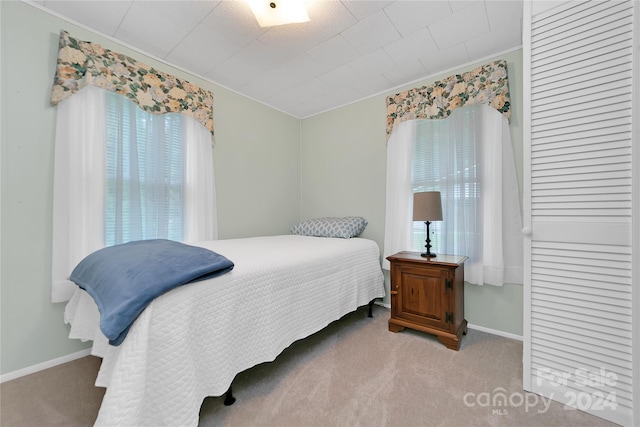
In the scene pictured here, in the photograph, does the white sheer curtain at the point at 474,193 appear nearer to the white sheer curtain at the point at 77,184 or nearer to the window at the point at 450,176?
the window at the point at 450,176

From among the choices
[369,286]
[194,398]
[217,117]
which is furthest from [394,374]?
[217,117]

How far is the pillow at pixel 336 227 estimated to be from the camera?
2691 mm

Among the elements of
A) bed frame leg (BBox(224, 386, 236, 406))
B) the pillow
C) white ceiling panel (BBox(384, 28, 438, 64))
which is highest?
white ceiling panel (BBox(384, 28, 438, 64))

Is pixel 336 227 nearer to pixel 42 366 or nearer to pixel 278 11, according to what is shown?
pixel 278 11

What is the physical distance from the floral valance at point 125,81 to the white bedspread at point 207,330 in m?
1.41

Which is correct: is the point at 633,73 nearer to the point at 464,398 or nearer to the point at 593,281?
the point at 593,281

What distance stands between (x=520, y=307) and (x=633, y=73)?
171 centimetres

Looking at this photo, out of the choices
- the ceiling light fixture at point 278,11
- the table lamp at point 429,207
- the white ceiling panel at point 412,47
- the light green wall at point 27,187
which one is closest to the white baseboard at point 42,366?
the light green wall at point 27,187

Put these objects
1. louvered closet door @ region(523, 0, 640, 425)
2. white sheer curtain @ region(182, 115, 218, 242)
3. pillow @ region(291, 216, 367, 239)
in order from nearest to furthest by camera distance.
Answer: louvered closet door @ region(523, 0, 640, 425), white sheer curtain @ region(182, 115, 218, 242), pillow @ region(291, 216, 367, 239)

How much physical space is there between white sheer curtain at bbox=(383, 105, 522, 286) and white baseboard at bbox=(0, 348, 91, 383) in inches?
109

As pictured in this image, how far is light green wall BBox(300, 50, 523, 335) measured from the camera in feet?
6.86

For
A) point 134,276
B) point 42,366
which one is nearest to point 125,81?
point 134,276

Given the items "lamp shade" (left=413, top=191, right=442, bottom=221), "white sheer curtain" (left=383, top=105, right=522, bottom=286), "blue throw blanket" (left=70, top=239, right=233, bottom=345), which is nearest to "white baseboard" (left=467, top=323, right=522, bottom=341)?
"white sheer curtain" (left=383, top=105, right=522, bottom=286)

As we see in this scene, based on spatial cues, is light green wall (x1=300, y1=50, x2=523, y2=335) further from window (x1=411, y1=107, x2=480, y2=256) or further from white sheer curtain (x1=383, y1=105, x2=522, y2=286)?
window (x1=411, y1=107, x2=480, y2=256)
